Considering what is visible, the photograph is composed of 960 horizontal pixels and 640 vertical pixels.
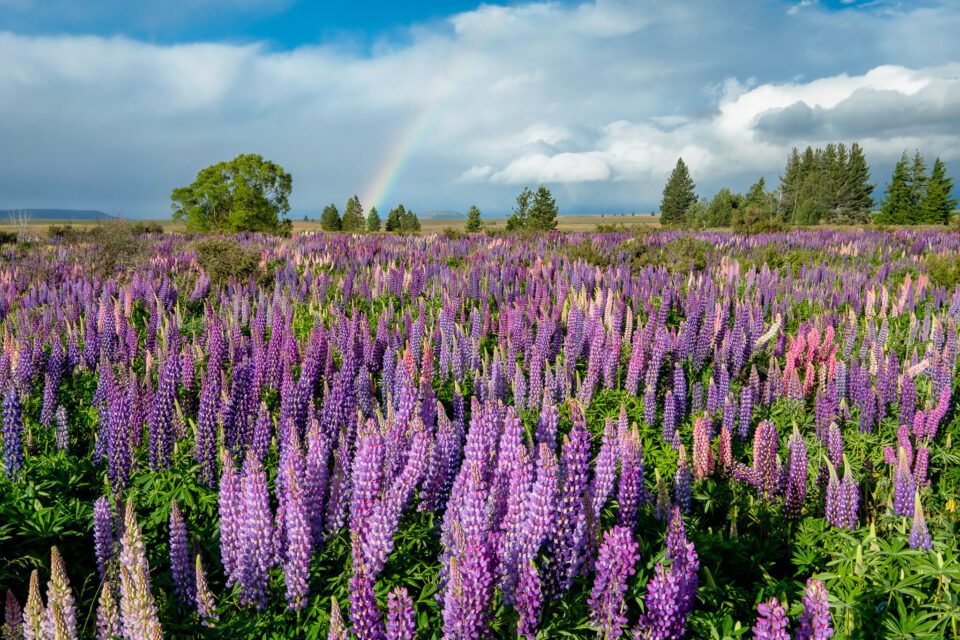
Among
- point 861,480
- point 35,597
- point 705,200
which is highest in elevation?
point 705,200

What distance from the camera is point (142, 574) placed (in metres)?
1.69

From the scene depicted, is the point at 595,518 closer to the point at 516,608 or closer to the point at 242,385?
the point at 516,608

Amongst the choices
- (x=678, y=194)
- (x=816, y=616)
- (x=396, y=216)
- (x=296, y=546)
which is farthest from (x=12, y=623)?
(x=678, y=194)

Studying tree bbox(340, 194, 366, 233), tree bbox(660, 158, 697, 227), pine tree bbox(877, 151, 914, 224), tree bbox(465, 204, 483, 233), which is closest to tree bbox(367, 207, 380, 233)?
tree bbox(340, 194, 366, 233)

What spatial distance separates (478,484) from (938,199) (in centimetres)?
9118

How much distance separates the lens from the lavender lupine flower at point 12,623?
1.86 metres

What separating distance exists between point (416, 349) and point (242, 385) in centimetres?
193

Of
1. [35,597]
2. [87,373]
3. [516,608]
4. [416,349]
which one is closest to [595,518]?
[516,608]

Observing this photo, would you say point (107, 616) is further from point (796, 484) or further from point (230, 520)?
point (796, 484)

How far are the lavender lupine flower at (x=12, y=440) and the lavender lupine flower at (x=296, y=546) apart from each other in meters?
→ 2.34

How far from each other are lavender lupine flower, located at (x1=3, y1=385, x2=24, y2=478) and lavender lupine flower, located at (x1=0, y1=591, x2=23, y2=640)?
77.6 inches

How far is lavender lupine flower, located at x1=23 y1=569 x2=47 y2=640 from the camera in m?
1.69

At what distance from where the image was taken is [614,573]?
6.31 feet

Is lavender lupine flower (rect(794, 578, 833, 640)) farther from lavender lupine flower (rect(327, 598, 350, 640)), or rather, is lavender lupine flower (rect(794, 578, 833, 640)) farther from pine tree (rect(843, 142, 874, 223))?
pine tree (rect(843, 142, 874, 223))
